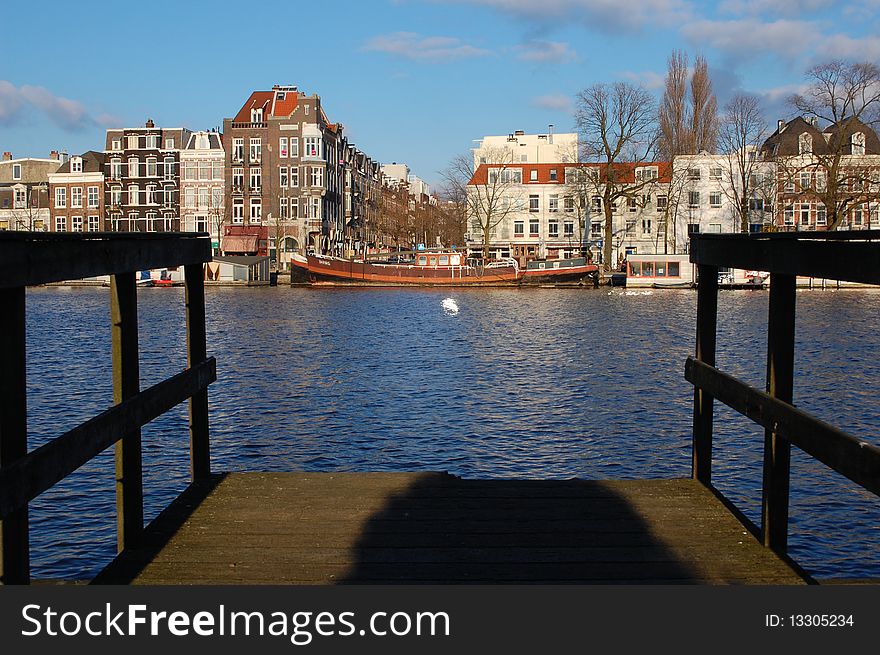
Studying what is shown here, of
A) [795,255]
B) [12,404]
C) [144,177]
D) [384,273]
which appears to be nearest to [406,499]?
[795,255]

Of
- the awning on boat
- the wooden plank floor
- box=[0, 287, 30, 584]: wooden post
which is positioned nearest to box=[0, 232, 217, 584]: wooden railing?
box=[0, 287, 30, 584]: wooden post

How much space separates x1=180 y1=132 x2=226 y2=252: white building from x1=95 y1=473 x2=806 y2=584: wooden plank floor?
9061 cm

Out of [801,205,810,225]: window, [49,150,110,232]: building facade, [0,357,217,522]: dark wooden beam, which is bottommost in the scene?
[0,357,217,522]: dark wooden beam

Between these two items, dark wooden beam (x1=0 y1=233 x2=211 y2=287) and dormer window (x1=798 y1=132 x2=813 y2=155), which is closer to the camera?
dark wooden beam (x1=0 y1=233 x2=211 y2=287)

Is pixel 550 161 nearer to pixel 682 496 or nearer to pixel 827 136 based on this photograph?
pixel 827 136

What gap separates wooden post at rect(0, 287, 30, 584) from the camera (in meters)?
4.46

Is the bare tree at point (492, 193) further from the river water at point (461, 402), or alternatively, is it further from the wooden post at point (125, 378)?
the wooden post at point (125, 378)

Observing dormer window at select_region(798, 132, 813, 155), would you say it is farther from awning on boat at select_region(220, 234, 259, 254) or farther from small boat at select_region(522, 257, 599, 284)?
awning on boat at select_region(220, 234, 259, 254)

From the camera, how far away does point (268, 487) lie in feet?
25.3

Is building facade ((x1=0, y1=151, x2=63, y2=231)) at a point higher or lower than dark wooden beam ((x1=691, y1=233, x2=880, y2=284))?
higher

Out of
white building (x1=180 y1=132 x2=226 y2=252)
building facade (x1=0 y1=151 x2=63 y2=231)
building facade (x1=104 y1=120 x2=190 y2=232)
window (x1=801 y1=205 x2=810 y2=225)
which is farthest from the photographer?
building facade (x1=0 y1=151 x2=63 y2=231)

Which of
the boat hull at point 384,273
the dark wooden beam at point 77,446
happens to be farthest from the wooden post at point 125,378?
the boat hull at point 384,273

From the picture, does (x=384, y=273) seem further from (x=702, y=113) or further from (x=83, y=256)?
(x=83, y=256)

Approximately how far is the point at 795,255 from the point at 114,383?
4.08 metres
